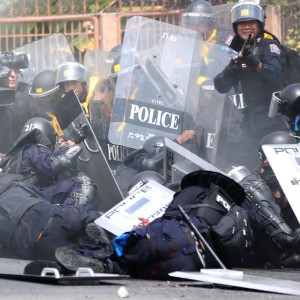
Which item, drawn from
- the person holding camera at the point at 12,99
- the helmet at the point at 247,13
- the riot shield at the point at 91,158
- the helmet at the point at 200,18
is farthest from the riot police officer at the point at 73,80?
the helmet at the point at 247,13

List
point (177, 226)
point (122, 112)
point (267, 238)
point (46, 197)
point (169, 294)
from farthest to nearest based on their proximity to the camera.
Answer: point (122, 112)
point (46, 197)
point (267, 238)
point (177, 226)
point (169, 294)

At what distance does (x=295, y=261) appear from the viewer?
805 centimetres

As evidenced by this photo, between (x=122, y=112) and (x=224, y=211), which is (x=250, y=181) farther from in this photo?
(x=122, y=112)

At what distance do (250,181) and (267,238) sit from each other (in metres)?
0.55

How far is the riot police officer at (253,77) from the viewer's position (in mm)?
9617

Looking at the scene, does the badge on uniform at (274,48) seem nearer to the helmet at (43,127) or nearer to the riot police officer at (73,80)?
the riot police officer at (73,80)

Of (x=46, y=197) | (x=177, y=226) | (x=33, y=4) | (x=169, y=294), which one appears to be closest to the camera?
(x=169, y=294)

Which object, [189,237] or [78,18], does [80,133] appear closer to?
[189,237]

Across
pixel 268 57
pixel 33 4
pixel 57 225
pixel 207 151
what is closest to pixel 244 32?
pixel 268 57

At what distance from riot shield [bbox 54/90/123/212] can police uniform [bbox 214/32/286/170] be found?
1.26m

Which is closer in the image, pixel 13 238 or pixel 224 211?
pixel 224 211

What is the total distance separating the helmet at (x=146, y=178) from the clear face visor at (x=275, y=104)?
111cm

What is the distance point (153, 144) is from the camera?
9930mm

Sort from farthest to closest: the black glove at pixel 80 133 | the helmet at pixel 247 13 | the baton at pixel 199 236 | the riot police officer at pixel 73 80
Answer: the riot police officer at pixel 73 80, the helmet at pixel 247 13, the black glove at pixel 80 133, the baton at pixel 199 236
